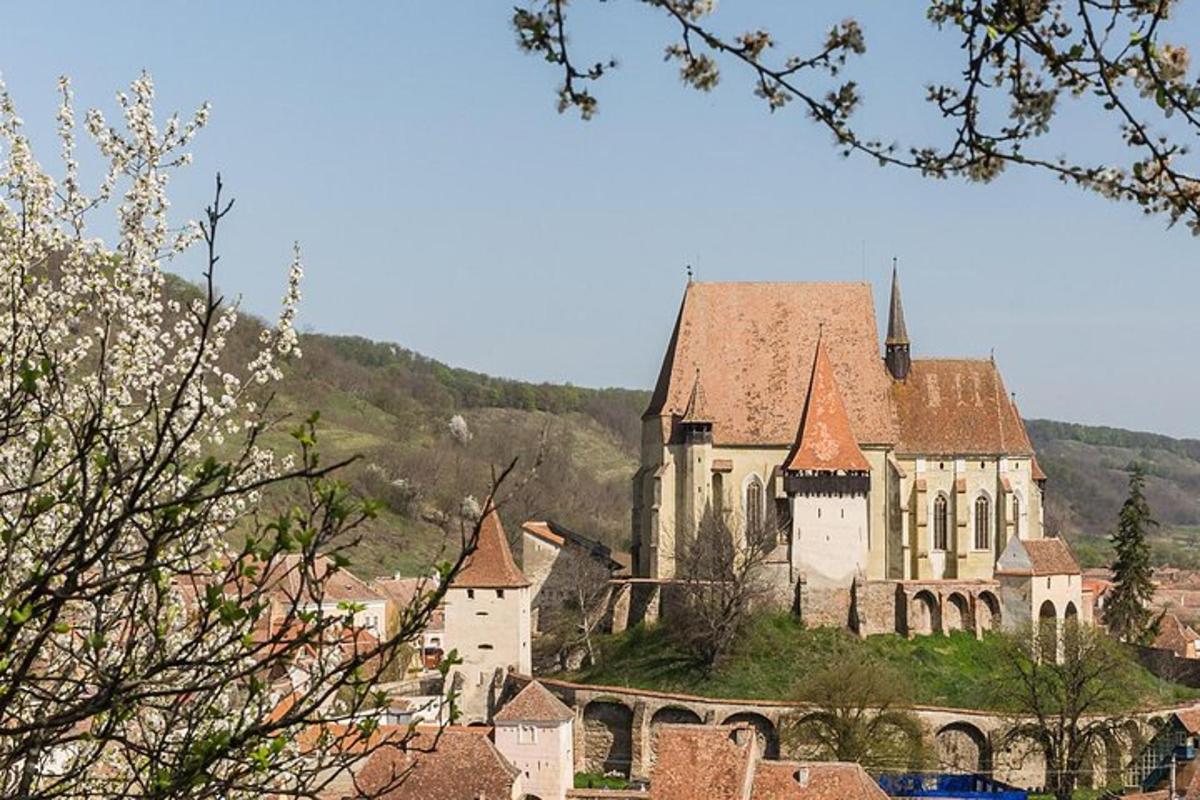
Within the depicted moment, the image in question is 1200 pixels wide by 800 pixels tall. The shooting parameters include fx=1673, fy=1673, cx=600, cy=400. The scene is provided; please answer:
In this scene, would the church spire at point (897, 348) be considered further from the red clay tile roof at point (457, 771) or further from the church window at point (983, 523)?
the red clay tile roof at point (457, 771)

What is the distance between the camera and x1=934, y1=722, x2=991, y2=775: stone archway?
128ft

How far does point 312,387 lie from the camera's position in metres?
114

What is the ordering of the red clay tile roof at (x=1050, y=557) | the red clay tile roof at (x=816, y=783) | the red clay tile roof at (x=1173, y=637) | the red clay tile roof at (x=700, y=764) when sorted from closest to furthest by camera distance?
the red clay tile roof at (x=700, y=764) < the red clay tile roof at (x=816, y=783) < the red clay tile roof at (x=1050, y=557) < the red clay tile roof at (x=1173, y=637)

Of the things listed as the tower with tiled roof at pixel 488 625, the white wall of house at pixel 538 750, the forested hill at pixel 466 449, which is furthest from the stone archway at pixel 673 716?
the forested hill at pixel 466 449

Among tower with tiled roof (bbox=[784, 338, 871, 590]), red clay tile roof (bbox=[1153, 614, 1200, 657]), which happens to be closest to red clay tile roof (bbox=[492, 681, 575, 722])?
tower with tiled roof (bbox=[784, 338, 871, 590])

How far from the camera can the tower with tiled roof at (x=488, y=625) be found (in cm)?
4325

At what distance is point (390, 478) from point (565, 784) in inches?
2413

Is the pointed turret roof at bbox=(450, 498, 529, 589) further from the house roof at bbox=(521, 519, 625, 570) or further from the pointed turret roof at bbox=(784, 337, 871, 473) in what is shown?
the pointed turret roof at bbox=(784, 337, 871, 473)

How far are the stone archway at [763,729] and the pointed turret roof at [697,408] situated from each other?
27.2 feet

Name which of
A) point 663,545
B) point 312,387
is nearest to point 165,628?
point 663,545

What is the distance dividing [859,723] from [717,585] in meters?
5.60

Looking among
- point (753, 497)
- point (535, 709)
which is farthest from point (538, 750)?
point (753, 497)

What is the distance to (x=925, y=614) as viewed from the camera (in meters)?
42.4

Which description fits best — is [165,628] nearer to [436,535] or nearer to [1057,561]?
[1057,561]
